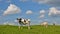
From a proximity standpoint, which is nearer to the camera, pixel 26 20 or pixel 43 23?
pixel 26 20

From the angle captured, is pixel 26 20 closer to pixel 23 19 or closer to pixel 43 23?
pixel 23 19

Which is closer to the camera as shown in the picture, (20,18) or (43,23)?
(20,18)

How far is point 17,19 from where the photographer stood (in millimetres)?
42969

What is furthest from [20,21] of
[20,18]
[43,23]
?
[43,23]

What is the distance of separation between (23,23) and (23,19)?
968 millimetres

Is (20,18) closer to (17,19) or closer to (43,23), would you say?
(17,19)

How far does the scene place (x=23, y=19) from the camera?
43.1 metres

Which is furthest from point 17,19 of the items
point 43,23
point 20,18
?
point 43,23

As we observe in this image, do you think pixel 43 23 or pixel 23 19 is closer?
pixel 23 19

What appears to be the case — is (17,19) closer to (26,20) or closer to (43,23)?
(26,20)

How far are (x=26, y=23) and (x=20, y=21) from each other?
5.00 feet

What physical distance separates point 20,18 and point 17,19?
2.52 ft

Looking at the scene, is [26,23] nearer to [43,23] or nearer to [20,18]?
[20,18]

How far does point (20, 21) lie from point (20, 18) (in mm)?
796
